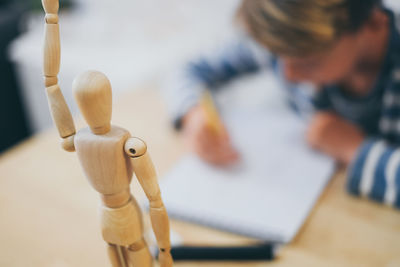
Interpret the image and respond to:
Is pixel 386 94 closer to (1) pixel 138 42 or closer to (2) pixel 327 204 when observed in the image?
(2) pixel 327 204

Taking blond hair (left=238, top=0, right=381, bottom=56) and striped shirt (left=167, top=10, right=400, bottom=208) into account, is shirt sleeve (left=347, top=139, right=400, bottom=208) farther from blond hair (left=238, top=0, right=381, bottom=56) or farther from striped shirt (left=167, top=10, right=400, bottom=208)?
blond hair (left=238, top=0, right=381, bottom=56)

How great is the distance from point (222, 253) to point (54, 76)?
279 mm

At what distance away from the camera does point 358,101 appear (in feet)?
2.22

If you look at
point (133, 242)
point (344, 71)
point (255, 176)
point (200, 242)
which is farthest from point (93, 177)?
point (344, 71)

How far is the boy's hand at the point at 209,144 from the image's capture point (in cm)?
63

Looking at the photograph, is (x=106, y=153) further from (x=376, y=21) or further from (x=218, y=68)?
(x=218, y=68)

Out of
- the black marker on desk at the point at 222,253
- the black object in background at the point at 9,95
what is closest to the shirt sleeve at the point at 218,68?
the black marker on desk at the point at 222,253

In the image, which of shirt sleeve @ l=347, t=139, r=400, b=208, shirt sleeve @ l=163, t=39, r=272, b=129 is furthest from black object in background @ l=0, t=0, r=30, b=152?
shirt sleeve @ l=347, t=139, r=400, b=208

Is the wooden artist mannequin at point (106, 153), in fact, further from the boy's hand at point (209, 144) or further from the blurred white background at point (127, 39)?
the blurred white background at point (127, 39)

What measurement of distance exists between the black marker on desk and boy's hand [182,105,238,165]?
19 cm

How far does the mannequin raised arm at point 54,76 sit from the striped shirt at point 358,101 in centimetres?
39

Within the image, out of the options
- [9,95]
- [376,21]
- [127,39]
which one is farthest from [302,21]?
[9,95]

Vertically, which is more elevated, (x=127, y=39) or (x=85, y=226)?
(x=127, y=39)

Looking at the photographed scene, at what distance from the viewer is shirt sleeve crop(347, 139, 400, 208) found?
0.53 m
